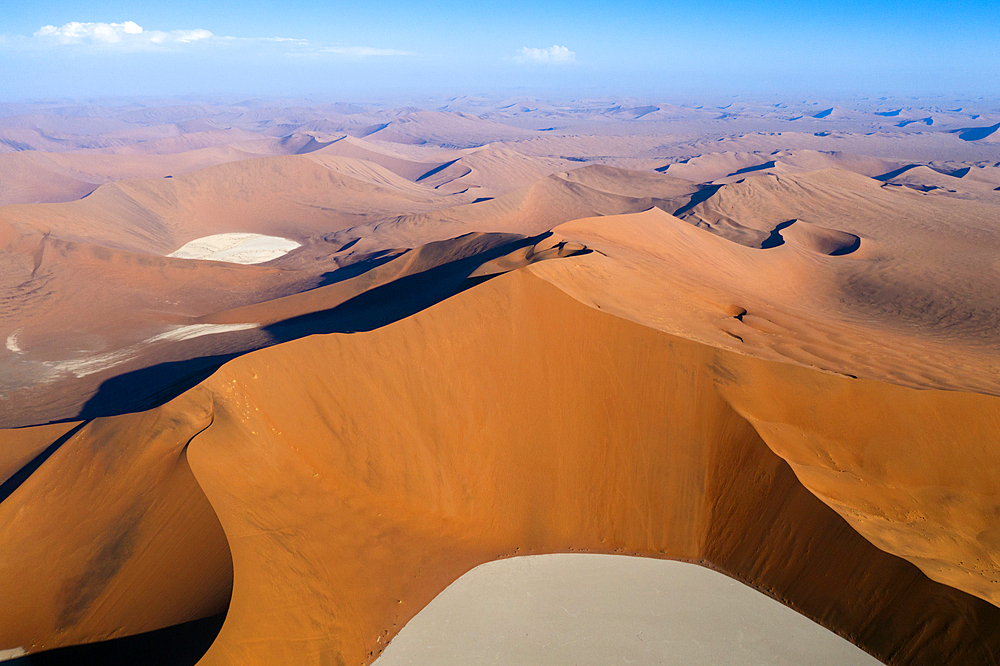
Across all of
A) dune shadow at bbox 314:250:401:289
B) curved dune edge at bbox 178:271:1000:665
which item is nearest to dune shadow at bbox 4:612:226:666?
curved dune edge at bbox 178:271:1000:665

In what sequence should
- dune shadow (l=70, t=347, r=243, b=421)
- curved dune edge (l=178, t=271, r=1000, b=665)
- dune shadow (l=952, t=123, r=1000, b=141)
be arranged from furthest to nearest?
1. dune shadow (l=952, t=123, r=1000, b=141)
2. dune shadow (l=70, t=347, r=243, b=421)
3. curved dune edge (l=178, t=271, r=1000, b=665)

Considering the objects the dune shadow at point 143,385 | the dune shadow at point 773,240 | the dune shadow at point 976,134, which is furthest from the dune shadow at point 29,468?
the dune shadow at point 976,134

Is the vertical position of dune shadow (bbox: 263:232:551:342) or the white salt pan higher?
dune shadow (bbox: 263:232:551:342)

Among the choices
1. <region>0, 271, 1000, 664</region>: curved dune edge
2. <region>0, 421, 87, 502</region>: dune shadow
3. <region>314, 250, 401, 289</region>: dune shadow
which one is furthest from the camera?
<region>314, 250, 401, 289</region>: dune shadow

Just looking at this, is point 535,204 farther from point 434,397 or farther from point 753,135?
point 753,135

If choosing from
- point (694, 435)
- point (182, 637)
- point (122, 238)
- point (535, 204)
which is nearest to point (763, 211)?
point (535, 204)

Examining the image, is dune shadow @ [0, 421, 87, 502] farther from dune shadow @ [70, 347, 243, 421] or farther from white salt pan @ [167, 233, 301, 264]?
white salt pan @ [167, 233, 301, 264]

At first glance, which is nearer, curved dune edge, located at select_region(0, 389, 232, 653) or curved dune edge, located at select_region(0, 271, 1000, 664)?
curved dune edge, located at select_region(0, 389, 232, 653)
